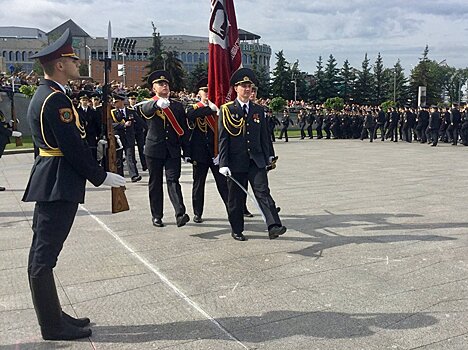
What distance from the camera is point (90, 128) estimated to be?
539 cm

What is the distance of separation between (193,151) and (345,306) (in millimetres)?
3915

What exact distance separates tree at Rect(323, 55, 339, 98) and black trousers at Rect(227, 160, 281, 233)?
211 feet

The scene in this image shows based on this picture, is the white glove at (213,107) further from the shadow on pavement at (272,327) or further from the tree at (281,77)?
the tree at (281,77)

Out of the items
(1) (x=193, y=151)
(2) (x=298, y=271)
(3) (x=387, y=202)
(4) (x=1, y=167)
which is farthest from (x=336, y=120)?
(2) (x=298, y=271)

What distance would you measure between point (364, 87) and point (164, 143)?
68.1 meters

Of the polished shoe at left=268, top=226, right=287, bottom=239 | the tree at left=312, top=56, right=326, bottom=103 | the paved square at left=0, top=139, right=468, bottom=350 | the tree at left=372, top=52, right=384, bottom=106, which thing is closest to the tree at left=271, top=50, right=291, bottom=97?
the tree at left=312, top=56, right=326, bottom=103

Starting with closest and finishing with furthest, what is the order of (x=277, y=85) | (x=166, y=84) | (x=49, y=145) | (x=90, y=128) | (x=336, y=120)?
(x=49, y=145)
(x=90, y=128)
(x=166, y=84)
(x=336, y=120)
(x=277, y=85)

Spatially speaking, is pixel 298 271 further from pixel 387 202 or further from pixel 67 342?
pixel 387 202

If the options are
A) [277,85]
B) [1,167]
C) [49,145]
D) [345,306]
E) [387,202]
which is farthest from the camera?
[277,85]

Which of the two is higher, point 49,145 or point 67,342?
point 49,145

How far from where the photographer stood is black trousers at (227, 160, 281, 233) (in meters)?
6.47

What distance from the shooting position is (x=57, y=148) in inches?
156

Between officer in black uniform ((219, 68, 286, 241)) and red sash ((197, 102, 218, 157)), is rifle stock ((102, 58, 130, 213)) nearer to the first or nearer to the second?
officer in black uniform ((219, 68, 286, 241))

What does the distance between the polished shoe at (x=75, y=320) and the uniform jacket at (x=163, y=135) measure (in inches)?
144
